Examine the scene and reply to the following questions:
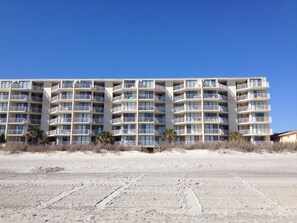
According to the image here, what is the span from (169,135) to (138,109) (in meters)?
8.45

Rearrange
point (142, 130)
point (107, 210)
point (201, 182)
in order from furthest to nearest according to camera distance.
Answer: point (142, 130) < point (201, 182) < point (107, 210)

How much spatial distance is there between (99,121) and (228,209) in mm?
44990

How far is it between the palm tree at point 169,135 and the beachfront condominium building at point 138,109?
2459 mm

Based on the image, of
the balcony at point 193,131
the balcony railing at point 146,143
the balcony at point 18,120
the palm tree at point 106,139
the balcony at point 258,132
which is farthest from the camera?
the balcony at point 18,120

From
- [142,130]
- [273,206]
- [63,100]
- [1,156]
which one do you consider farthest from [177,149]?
[63,100]

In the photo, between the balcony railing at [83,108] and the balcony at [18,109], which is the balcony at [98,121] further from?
the balcony at [18,109]

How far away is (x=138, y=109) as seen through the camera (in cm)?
4875

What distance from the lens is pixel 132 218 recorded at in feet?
19.6

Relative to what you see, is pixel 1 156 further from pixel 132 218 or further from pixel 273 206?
pixel 273 206

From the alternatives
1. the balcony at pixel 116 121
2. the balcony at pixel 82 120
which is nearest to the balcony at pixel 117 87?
the balcony at pixel 116 121

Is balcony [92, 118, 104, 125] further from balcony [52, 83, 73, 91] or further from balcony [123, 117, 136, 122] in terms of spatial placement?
balcony [52, 83, 73, 91]

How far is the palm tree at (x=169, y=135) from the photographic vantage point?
4491 cm

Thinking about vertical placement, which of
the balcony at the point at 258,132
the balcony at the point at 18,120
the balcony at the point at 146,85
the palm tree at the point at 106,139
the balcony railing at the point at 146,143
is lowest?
the balcony railing at the point at 146,143

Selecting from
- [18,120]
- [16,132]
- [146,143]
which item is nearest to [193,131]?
[146,143]
